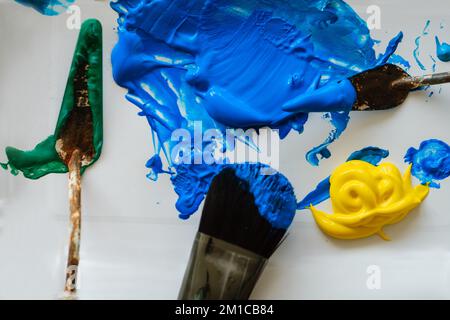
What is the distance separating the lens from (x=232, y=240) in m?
0.84

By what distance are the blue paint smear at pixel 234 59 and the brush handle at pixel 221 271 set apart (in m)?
0.15

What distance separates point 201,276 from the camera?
2.80 feet

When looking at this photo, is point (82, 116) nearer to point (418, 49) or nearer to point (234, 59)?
point (234, 59)

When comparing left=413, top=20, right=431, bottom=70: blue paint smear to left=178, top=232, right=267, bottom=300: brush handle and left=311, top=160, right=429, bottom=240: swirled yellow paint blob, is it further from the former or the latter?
left=178, top=232, right=267, bottom=300: brush handle

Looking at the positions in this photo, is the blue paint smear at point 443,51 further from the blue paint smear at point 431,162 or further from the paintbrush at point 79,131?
the paintbrush at point 79,131

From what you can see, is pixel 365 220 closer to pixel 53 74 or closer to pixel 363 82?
pixel 363 82

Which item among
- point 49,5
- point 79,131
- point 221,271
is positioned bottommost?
point 221,271

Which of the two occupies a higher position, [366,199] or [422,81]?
[422,81]

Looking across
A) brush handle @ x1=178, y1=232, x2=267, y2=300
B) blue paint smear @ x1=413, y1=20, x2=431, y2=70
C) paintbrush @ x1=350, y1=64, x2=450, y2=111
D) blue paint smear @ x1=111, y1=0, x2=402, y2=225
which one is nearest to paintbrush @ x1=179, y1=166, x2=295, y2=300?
brush handle @ x1=178, y1=232, x2=267, y2=300

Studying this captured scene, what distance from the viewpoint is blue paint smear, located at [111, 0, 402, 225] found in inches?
37.9

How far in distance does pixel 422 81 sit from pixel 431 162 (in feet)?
0.50

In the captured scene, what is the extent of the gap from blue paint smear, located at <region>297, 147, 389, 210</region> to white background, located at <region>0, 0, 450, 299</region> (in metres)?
0.01

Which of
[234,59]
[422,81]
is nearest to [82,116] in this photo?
[234,59]

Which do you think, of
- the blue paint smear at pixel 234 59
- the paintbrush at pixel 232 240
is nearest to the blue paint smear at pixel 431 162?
the blue paint smear at pixel 234 59
